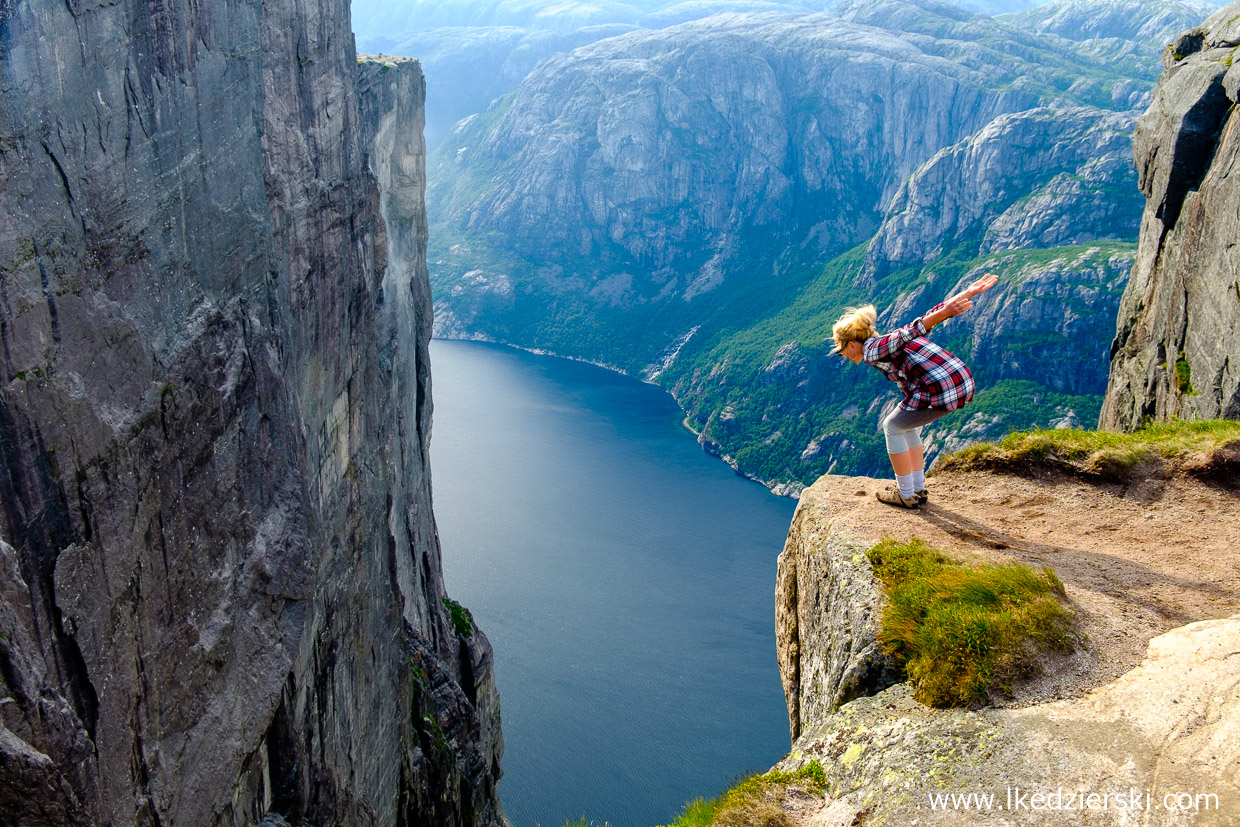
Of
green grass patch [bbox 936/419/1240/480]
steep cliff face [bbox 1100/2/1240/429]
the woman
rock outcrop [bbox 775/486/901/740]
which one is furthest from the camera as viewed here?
steep cliff face [bbox 1100/2/1240/429]

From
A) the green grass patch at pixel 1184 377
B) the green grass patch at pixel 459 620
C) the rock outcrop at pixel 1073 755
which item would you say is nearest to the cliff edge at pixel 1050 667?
the rock outcrop at pixel 1073 755

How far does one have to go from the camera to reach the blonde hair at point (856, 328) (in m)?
13.4

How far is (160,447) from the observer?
47.8 feet

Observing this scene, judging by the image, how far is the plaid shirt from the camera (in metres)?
13.1

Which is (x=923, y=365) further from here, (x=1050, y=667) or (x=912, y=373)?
(x=1050, y=667)

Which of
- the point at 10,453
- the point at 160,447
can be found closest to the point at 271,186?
the point at 160,447

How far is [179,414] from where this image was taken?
15.1 meters

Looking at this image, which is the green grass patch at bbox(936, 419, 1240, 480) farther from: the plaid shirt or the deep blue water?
the deep blue water

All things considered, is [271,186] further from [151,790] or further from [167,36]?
[151,790]

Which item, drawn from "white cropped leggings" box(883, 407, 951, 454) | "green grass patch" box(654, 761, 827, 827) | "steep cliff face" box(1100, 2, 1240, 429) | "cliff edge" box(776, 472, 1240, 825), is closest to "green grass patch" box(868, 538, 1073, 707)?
"cliff edge" box(776, 472, 1240, 825)

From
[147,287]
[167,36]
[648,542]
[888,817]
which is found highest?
[167,36]

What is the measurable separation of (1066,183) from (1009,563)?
17751cm

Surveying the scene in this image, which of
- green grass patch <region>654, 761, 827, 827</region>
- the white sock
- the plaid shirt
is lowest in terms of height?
green grass patch <region>654, 761, 827, 827</region>

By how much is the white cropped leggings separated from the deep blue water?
2100 inches
